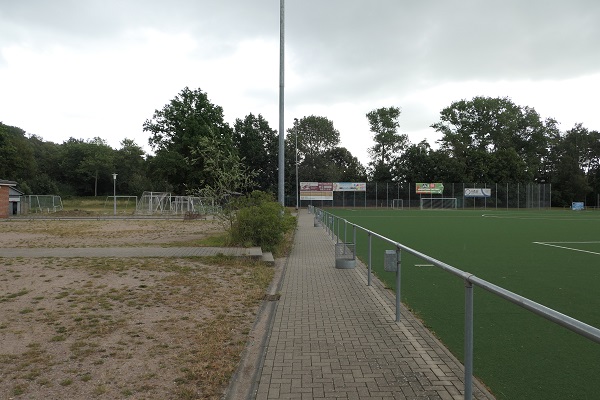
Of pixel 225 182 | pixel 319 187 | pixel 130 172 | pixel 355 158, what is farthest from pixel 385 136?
pixel 225 182

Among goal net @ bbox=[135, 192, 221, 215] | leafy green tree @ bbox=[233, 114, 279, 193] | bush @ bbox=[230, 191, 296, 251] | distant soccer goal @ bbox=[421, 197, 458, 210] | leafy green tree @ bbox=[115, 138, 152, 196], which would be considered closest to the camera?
bush @ bbox=[230, 191, 296, 251]

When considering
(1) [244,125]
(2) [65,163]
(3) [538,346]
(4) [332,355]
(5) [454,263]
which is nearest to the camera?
(4) [332,355]

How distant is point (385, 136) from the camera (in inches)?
3206

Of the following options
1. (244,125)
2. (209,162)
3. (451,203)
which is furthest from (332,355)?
(244,125)

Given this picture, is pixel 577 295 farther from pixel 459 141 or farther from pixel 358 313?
pixel 459 141

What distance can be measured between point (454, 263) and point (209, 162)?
323 inches

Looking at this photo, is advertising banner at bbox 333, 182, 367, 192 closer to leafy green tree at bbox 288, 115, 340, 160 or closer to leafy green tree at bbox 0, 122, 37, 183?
leafy green tree at bbox 288, 115, 340, 160

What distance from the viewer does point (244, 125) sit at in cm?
7706

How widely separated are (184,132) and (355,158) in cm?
3958

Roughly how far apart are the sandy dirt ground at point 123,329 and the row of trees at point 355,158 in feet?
162

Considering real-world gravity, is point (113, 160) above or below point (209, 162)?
above

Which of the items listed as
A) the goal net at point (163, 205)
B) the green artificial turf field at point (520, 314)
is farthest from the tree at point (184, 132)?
the green artificial turf field at point (520, 314)

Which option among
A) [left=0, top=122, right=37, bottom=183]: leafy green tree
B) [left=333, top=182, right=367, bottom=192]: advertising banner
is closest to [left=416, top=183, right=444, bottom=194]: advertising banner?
[left=333, top=182, right=367, bottom=192]: advertising banner

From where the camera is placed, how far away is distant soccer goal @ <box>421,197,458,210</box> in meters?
65.2
